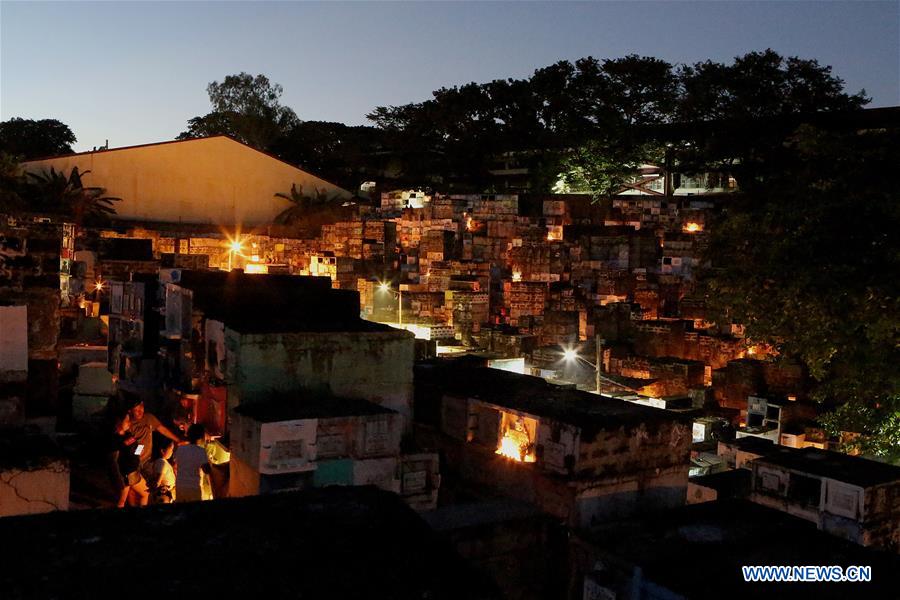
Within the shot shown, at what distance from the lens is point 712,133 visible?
3556cm

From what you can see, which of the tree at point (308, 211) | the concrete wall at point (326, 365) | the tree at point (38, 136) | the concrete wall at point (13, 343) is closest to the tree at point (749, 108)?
the tree at point (308, 211)

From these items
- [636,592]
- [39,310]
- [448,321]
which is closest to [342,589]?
[636,592]

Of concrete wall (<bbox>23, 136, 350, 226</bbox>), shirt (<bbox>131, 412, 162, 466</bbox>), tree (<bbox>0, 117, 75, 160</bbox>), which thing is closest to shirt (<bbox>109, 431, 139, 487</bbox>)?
shirt (<bbox>131, 412, 162, 466</bbox>)

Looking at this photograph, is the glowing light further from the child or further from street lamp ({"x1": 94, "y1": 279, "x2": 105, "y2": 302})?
street lamp ({"x1": 94, "y1": 279, "x2": 105, "y2": 302})

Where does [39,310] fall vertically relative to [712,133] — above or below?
below

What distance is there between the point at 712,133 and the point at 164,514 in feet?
118

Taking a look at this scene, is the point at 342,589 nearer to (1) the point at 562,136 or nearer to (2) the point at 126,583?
(2) the point at 126,583

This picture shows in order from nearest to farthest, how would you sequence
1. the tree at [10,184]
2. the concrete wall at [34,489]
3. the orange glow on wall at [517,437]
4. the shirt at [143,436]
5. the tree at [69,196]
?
the concrete wall at [34,489]
the orange glow on wall at [517,437]
the shirt at [143,436]
the tree at [10,184]
the tree at [69,196]

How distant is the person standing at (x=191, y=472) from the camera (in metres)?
8.59

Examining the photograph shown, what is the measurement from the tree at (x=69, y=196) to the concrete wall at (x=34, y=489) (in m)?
22.9

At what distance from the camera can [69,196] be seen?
2753 centimetres

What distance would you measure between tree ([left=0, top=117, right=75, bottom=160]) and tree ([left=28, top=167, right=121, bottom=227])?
1775 centimetres

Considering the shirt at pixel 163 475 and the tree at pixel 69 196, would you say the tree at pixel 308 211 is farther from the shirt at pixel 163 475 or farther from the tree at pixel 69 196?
the shirt at pixel 163 475

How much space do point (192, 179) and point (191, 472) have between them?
25.4m
